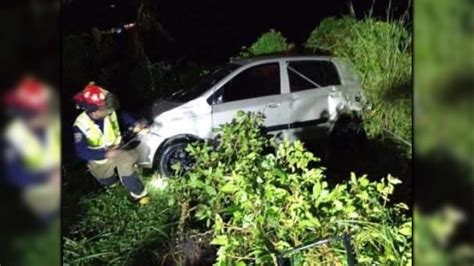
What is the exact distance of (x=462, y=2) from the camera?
6.77 ft

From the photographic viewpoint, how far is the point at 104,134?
3301 mm

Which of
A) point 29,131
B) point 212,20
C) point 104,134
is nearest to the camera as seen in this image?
point 29,131

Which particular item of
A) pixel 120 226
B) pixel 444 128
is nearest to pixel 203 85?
pixel 120 226

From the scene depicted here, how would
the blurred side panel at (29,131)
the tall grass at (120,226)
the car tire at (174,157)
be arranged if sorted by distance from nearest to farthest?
the blurred side panel at (29,131), the tall grass at (120,226), the car tire at (174,157)

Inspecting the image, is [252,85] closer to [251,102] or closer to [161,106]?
[251,102]

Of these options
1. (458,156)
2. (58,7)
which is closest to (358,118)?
(458,156)

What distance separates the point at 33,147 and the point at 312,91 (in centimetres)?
146

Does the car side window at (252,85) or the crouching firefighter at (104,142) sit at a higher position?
the car side window at (252,85)

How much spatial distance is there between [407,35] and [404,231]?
91 centimetres

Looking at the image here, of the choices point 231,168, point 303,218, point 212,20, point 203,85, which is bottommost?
point 303,218

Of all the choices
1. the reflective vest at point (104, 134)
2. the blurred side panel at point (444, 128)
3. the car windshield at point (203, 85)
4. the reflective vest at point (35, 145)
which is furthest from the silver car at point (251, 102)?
the blurred side panel at point (444, 128)

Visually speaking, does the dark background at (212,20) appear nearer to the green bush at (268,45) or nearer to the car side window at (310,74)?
the green bush at (268,45)

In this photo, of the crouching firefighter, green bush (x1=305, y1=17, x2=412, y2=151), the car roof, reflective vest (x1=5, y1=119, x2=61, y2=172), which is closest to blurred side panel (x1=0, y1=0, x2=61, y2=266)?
reflective vest (x1=5, y1=119, x2=61, y2=172)

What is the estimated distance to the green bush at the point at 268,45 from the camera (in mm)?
3289
